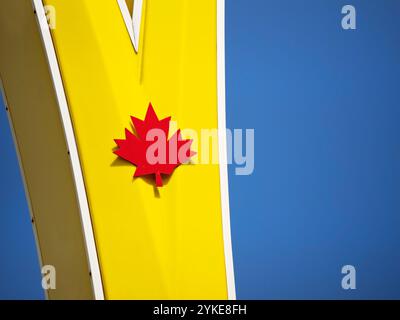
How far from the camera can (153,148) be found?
2463 millimetres

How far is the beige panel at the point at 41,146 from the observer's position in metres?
2.53

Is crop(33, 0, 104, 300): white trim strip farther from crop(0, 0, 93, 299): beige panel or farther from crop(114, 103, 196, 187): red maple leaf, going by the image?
crop(114, 103, 196, 187): red maple leaf

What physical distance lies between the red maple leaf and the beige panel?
384mm

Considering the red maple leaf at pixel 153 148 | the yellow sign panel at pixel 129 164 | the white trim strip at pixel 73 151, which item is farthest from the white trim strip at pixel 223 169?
the white trim strip at pixel 73 151

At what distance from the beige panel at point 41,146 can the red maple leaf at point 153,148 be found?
38 cm

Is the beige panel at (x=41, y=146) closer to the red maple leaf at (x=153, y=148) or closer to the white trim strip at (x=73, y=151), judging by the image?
the white trim strip at (x=73, y=151)

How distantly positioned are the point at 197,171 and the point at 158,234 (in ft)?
1.42

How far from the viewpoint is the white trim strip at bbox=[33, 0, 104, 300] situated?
7.78ft

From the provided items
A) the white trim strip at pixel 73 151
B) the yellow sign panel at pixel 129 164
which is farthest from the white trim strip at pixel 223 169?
the white trim strip at pixel 73 151

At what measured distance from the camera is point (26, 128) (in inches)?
105

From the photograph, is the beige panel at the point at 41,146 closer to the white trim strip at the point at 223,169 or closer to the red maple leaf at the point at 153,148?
the red maple leaf at the point at 153,148

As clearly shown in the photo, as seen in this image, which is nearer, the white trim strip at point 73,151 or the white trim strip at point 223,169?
the white trim strip at point 73,151
